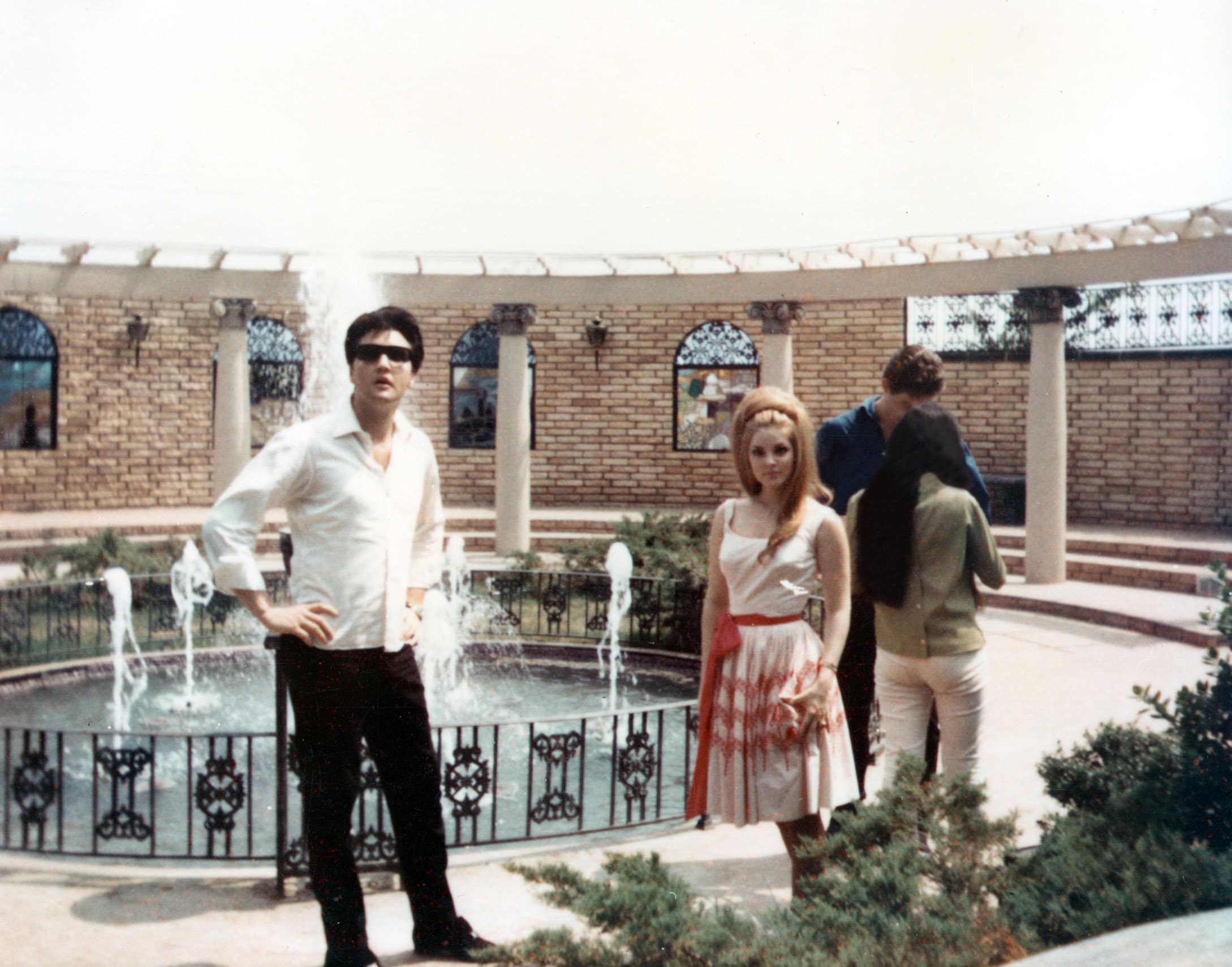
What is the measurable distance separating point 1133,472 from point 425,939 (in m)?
15.4

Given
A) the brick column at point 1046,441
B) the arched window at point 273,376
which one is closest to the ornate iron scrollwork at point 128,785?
the brick column at point 1046,441

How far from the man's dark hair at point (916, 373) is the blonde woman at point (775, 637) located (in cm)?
56

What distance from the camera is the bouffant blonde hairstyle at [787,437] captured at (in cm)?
332

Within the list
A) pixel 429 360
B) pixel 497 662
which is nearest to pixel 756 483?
pixel 497 662

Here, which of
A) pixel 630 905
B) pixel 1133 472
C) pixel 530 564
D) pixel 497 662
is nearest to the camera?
pixel 630 905

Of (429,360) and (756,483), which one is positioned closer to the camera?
(756,483)

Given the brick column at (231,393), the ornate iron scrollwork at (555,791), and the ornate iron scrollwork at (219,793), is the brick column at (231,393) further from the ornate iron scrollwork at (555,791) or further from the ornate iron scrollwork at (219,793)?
the ornate iron scrollwork at (555,791)

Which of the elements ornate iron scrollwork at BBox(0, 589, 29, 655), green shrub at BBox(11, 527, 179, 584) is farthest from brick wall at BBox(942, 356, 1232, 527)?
ornate iron scrollwork at BBox(0, 589, 29, 655)

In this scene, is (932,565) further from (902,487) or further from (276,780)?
(276,780)

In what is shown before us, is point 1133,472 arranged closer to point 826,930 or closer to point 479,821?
point 479,821

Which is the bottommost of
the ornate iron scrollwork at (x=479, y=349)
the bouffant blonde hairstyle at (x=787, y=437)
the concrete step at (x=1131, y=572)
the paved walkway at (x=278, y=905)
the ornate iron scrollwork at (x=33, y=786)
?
the paved walkway at (x=278, y=905)

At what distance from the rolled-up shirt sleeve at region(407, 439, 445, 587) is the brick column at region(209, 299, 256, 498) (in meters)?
11.1

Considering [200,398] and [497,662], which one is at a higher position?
[200,398]

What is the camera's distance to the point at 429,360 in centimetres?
1936
